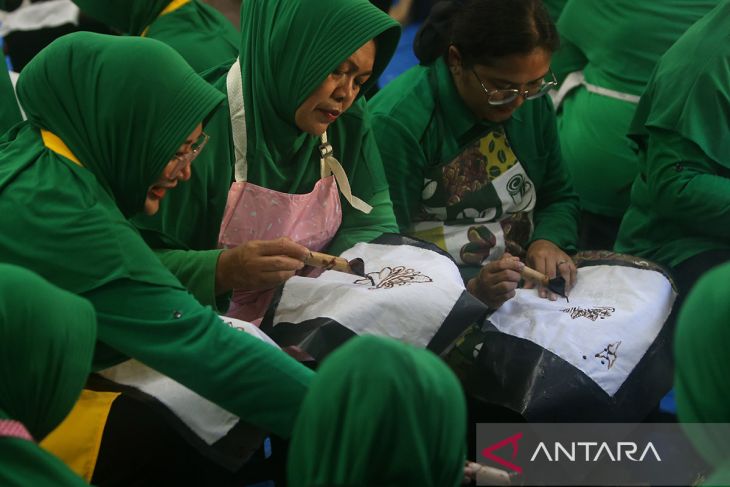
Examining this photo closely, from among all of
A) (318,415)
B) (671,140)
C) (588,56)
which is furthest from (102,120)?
(588,56)

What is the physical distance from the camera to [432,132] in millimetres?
3119

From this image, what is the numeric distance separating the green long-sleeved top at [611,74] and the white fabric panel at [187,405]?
1891mm

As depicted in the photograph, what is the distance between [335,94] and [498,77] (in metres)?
0.55

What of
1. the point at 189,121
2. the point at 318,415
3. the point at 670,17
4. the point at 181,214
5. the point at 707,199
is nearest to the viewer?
the point at 318,415

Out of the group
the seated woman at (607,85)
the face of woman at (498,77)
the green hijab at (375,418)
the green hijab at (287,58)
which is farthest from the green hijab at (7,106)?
the seated woman at (607,85)

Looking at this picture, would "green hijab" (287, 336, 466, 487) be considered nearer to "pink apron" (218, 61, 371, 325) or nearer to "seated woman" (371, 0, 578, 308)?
"pink apron" (218, 61, 371, 325)

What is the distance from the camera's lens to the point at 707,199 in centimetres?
307

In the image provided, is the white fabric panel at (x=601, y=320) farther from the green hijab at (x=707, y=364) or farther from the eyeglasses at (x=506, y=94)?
the green hijab at (x=707, y=364)

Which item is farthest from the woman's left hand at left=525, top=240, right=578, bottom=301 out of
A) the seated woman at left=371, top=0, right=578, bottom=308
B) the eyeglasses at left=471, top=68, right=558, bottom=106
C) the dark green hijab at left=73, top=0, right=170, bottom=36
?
the dark green hijab at left=73, top=0, right=170, bottom=36

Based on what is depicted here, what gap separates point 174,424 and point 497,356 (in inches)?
35.5

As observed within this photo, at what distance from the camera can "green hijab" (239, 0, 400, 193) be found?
2.62 metres

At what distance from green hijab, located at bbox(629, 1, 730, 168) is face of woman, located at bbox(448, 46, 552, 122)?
0.35m

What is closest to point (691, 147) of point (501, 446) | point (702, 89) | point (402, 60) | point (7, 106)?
point (702, 89)

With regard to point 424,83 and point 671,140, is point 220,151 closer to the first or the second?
point 424,83
